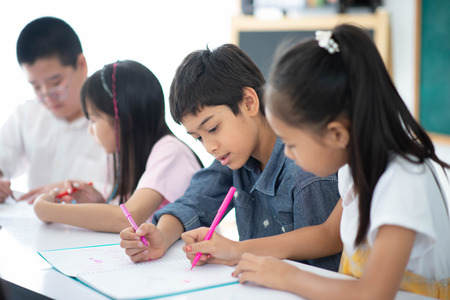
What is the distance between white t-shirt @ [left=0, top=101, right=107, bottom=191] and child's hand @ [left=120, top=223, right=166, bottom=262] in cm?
104

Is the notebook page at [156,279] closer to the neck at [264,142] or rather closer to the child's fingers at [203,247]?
the child's fingers at [203,247]

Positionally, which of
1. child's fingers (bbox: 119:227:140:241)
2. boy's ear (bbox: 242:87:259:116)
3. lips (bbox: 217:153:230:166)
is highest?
boy's ear (bbox: 242:87:259:116)

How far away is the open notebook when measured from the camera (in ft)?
2.93

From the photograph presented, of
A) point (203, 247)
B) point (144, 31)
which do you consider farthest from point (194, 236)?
point (144, 31)

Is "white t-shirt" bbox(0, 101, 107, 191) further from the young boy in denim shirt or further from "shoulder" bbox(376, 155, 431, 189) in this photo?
"shoulder" bbox(376, 155, 431, 189)

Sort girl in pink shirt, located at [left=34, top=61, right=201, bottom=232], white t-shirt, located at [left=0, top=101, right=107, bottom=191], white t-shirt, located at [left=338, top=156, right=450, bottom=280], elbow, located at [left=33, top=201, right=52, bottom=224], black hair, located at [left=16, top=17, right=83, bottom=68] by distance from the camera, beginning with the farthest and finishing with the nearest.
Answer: white t-shirt, located at [left=0, top=101, right=107, bottom=191] → black hair, located at [left=16, top=17, right=83, bottom=68] → girl in pink shirt, located at [left=34, top=61, right=201, bottom=232] → elbow, located at [left=33, top=201, right=52, bottom=224] → white t-shirt, located at [left=338, top=156, right=450, bottom=280]

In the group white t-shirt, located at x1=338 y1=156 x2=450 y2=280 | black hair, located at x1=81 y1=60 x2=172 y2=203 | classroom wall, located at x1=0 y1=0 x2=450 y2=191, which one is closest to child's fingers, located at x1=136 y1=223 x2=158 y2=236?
white t-shirt, located at x1=338 y1=156 x2=450 y2=280

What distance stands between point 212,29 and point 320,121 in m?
2.79

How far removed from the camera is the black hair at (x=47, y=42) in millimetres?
1962

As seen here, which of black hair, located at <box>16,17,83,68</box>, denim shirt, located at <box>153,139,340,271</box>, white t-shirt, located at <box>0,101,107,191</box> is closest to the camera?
denim shirt, located at <box>153,139,340,271</box>

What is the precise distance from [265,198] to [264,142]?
13 cm

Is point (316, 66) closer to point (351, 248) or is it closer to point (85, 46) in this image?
point (351, 248)

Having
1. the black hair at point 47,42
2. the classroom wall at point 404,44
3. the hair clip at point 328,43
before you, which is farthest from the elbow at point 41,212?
the classroom wall at point 404,44

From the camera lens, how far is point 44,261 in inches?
43.2
